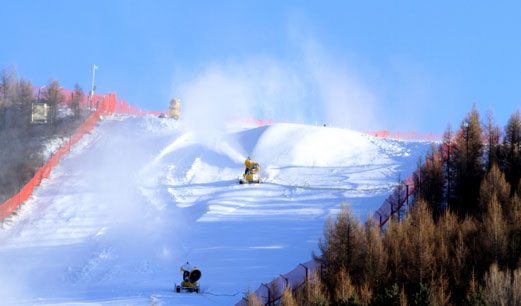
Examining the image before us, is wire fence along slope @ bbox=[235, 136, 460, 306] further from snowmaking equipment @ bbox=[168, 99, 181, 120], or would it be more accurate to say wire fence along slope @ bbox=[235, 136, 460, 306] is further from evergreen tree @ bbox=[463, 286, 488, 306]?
snowmaking equipment @ bbox=[168, 99, 181, 120]

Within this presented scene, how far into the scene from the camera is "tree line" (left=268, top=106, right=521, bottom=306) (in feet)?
65.8

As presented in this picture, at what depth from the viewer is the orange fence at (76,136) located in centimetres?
3341

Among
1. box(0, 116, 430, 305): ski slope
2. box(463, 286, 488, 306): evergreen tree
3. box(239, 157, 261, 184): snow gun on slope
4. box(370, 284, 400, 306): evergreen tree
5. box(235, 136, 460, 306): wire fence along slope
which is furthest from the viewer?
box(239, 157, 261, 184): snow gun on slope

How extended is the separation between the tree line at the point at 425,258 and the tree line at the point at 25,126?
23.4m

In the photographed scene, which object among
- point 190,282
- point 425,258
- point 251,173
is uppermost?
point 251,173

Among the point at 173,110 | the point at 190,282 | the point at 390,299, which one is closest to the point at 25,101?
the point at 173,110

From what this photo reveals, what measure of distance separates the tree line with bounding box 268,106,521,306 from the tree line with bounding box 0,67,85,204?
23.4 m

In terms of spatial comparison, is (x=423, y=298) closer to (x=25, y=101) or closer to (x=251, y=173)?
(x=251, y=173)

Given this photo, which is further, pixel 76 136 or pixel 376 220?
pixel 76 136

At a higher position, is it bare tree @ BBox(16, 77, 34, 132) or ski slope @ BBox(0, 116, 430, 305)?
bare tree @ BBox(16, 77, 34, 132)

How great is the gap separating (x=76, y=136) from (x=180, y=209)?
55.1 feet

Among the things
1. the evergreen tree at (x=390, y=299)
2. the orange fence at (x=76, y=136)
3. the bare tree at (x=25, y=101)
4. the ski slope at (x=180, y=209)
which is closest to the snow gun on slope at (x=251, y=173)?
the ski slope at (x=180, y=209)

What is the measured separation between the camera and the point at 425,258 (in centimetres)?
2297

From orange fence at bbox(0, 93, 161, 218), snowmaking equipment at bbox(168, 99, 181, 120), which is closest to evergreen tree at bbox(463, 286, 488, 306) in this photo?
orange fence at bbox(0, 93, 161, 218)
